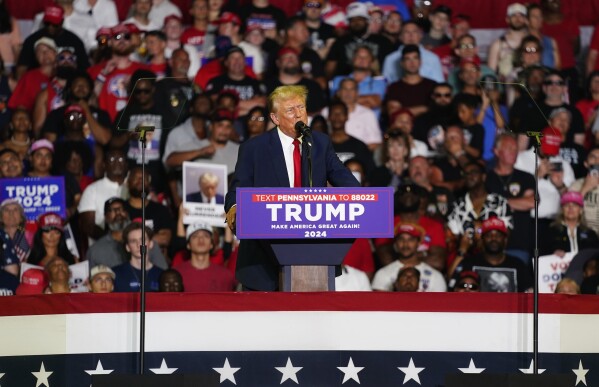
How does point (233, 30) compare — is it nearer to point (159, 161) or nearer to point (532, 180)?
point (159, 161)

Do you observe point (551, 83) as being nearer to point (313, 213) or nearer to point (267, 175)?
point (267, 175)

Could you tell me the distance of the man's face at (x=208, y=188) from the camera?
10.8 m

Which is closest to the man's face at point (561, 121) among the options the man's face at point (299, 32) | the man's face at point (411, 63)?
the man's face at point (411, 63)

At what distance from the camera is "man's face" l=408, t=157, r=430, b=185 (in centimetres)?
1119

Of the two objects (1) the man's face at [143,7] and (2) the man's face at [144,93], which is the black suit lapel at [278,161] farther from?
(1) the man's face at [143,7]

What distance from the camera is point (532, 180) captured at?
11359 millimetres

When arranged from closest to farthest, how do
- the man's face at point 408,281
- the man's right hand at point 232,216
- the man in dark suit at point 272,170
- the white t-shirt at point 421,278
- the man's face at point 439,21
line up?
the man's right hand at point 232,216
the man in dark suit at point 272,170
the man's face at point 408,281
the white t-shirt at point 421,278
the man's face at point 439,21

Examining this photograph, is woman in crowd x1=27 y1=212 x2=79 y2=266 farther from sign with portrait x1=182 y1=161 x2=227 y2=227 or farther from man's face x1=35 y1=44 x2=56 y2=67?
man's face x1=35 y1=44 x2=56 y2=67

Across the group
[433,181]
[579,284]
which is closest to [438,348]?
[579,284]

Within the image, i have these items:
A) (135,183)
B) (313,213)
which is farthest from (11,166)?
(313,213)

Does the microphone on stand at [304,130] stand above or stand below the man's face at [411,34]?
below

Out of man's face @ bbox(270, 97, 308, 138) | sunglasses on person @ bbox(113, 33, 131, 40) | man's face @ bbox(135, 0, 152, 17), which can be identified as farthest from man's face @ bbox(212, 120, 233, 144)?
man's face @ bbox(270, 97, 308, 138)

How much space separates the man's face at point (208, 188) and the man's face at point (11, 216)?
1376 mm

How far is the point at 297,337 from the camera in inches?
270
